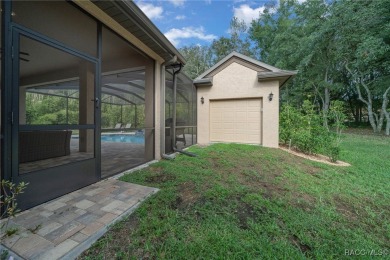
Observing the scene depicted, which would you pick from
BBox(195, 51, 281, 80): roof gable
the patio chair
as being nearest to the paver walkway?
the patio chair

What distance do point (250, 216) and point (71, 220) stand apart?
2.06 m

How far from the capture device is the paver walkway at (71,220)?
158cm

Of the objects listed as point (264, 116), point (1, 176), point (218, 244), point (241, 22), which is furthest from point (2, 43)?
point (241, 22)

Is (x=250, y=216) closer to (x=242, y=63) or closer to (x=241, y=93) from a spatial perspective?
(x=241, y=93)

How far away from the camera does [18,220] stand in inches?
76.6

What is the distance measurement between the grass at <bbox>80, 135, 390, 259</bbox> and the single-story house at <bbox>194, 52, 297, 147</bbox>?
3.50m

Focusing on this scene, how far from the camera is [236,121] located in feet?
25.8

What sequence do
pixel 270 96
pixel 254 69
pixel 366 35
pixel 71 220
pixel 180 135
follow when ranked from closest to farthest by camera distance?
pixel 71 220 → pixel 180 135 → pixel 270 96 → pixel 254 69 → pixel 366 35

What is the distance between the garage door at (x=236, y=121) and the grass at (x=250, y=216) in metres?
3.62

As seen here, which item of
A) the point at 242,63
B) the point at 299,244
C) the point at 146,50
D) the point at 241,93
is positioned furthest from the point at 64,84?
the point at 242,63

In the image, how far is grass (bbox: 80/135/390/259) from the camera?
5.61ft

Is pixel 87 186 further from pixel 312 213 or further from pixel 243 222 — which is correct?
pixel 312 213

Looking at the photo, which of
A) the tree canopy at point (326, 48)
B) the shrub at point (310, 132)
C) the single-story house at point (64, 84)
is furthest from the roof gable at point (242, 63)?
the single-story house at point (64, 84)

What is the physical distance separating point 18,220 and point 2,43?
6.24 feet
